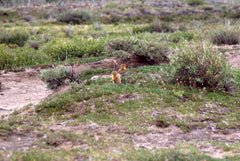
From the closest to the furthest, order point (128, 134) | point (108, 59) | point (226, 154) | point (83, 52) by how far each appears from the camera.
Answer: point (226, 154) → point (128, 134) → point (108, 59) → point (83, 52)

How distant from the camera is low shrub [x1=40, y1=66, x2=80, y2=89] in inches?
306

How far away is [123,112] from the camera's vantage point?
5.79 meters

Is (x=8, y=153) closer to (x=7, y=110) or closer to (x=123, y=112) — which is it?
(x=123, y=112)

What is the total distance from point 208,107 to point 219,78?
3.80 feet

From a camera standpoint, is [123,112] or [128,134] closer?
[128,134]

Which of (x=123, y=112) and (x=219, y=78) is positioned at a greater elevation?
(x=219, y=78)

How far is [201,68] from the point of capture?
23.1ft

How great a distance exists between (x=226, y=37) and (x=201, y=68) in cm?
790

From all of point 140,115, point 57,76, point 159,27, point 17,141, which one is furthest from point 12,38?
Answer: point 17,141

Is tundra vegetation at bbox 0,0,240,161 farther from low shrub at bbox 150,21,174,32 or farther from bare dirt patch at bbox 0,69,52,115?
low shrub at bbox 150,21,174,32

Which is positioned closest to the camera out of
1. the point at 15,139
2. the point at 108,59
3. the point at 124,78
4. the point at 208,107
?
the point at 15,139

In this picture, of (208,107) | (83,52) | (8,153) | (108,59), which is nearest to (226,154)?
(208,107)

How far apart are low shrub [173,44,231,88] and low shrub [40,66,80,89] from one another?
299 centimetres

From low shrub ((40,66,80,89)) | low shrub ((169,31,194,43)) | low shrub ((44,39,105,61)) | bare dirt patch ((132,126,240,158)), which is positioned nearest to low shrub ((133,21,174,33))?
low shrub ((169,31,194,43))
